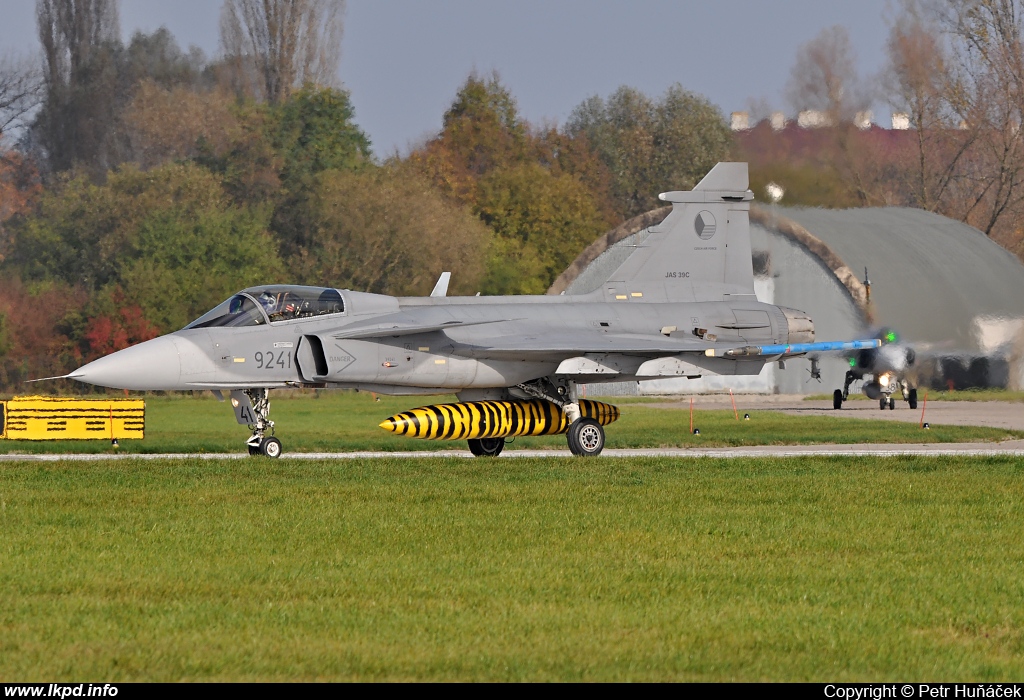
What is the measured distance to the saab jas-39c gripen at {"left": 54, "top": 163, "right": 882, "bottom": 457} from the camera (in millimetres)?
18062

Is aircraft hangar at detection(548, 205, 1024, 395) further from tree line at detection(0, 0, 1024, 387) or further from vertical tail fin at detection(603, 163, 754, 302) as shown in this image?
vertical tail fin at detection(603, 163, 754, 302)

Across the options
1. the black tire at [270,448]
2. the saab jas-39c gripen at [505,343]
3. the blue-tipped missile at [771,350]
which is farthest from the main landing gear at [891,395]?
the black tire at [270,448]

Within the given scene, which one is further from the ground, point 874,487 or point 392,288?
point 392,288

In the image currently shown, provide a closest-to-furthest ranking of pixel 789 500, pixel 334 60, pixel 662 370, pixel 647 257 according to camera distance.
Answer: pixel 789 500 < pixel 662 370 < pixel 647 257 < pixel 334 60

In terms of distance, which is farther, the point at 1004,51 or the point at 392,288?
the point at 1004,51

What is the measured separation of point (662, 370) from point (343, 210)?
31097 millimetres

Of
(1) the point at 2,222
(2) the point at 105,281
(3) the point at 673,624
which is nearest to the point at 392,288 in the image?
(2) the point at 105,281

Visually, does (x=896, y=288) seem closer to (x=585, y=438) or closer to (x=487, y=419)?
(x=585, y=438)

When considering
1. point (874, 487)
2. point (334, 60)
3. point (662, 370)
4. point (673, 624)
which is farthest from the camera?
point (334, 60)

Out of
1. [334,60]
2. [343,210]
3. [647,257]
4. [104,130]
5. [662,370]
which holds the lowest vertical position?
[662,370]

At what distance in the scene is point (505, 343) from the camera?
19.0m

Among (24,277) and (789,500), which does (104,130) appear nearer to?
(24,277)

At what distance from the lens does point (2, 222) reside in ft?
196

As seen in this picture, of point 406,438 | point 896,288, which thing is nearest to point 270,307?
point 406,438
